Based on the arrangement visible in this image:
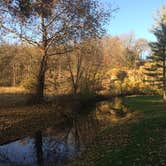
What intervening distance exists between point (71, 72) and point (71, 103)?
8.51m

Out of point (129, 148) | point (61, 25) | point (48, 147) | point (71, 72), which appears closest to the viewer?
point (129, 148)

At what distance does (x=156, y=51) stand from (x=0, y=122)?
72.4ft

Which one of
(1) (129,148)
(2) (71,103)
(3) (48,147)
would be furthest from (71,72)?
(1) (129,148)

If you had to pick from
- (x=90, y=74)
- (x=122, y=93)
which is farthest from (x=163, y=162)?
(x=122, y=93)

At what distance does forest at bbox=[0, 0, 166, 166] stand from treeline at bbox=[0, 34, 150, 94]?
130 mm

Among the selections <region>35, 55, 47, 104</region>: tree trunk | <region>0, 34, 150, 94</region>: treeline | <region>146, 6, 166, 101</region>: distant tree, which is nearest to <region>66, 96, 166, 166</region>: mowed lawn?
<region>35, 55, 47, 104</region>: tree trunk

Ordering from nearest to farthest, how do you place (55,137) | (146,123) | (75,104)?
(55,137), (146,123), (75,104)

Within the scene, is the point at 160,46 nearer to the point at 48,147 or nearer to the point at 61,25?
the point at 61,25

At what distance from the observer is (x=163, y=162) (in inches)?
325

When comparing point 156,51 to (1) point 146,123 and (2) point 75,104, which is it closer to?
(2) point 75,104

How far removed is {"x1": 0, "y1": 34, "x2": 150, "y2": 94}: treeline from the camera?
2874 cm

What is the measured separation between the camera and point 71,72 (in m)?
33.6

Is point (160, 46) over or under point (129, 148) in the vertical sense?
over

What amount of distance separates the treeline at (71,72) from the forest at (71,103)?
130mm
